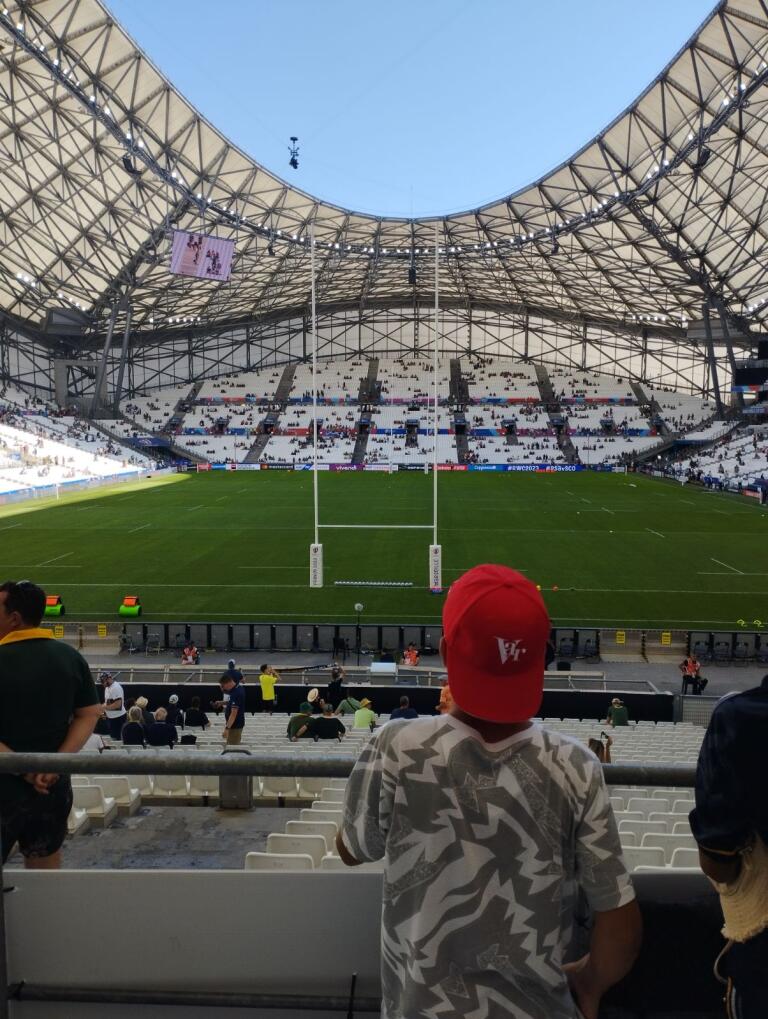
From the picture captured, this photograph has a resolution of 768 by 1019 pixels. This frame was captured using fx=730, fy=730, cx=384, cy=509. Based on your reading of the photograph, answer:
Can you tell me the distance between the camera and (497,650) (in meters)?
1.50

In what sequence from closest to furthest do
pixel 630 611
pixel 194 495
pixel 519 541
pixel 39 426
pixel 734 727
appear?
pixel 734 727 → pixel 630 611 → pixel 519 541 → pixel 194 495 → pixel 39 426

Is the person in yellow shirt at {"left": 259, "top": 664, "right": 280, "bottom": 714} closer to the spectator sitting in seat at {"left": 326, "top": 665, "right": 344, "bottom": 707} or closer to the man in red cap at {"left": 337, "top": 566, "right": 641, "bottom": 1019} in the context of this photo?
the spectator sitting in seat at {"left": 326, "top": 665, "right": 344, "bottom": 707}

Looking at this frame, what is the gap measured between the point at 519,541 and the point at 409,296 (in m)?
65.2

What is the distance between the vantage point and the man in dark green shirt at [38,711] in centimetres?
293

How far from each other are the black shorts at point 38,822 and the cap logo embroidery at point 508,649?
7.14 ft

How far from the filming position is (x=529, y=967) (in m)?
1.56

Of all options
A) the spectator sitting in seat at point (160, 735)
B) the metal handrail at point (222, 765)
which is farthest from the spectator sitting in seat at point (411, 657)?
the metal handrail at point (222, 765)

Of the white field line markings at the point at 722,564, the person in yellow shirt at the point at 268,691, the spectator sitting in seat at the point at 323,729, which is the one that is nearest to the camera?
the spectator sitting in seat at the point at 323,729

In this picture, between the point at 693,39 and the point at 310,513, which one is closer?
the point at 693,39

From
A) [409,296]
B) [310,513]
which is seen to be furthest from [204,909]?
[409,296]

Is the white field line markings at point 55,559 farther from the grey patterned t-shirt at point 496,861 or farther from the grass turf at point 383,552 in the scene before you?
the grey patterned t-shirt at point 496,861

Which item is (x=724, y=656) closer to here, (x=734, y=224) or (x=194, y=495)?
(x=194, y=495)

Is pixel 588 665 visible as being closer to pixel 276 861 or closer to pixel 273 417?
pixel 276 861

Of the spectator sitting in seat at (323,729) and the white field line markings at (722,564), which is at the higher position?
the white field line markings at (722,564)
